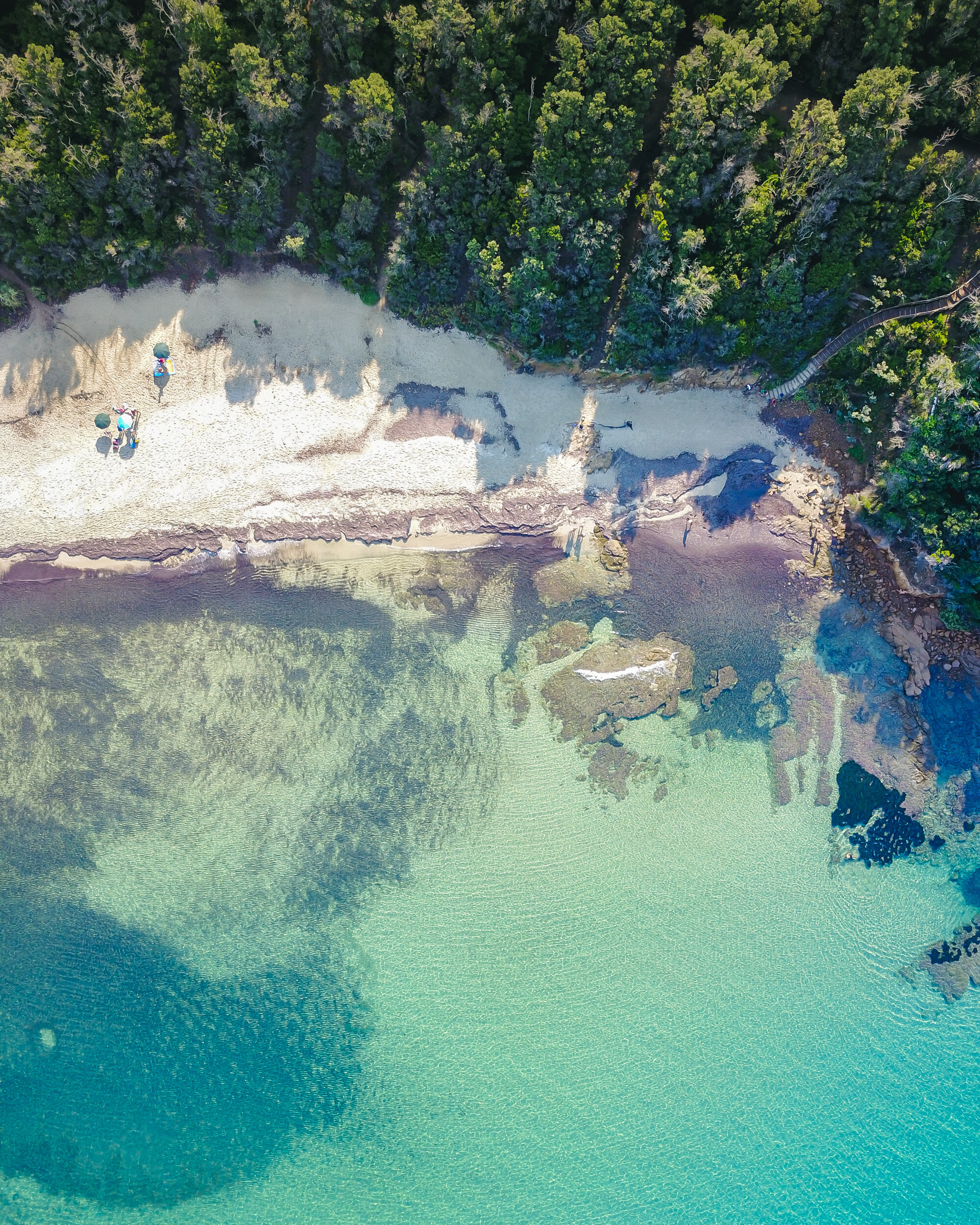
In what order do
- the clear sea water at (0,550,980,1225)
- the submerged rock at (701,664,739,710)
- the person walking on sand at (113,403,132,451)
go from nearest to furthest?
the person walking on sand at (113,403,132,451) → the clear sea water at (0,550,980,1225) → the submerged rock at (701,664,739,710)

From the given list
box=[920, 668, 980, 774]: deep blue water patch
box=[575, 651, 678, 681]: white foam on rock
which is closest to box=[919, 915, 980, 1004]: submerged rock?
box=[920, 668, 980, 774]: deep blue water patch

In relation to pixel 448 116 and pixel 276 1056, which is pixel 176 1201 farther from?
pixel 448 116

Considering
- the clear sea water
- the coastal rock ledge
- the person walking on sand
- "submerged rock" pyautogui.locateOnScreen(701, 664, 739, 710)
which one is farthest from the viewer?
"submerged rock" pyautogui.locateOnScreen(701, 664, 739, 710)

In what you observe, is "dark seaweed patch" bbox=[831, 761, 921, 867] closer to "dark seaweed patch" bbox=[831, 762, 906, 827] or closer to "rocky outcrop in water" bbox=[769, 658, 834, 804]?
"dark seaweed patch" bbox=[831, 762, 906, 827]

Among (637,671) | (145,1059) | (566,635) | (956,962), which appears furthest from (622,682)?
(145,1059)

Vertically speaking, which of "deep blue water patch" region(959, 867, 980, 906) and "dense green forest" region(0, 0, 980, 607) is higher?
"dense green forest" region(0, 0, 980, 607)

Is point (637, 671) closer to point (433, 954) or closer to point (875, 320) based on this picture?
point (433, 954)

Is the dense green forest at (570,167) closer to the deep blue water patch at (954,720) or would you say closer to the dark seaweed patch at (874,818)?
the deep blue water patch at (954,720)

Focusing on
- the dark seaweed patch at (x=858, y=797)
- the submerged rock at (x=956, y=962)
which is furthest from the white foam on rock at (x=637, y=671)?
the submerged rock at (x=956, y=962)
